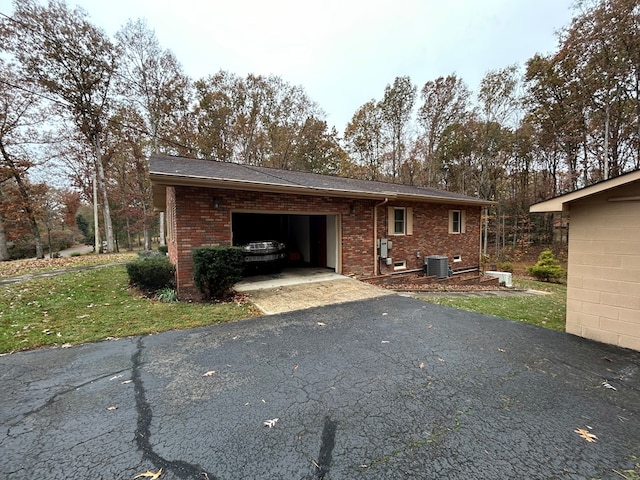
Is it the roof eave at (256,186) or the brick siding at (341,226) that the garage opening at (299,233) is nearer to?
the brick siding at (341,226)

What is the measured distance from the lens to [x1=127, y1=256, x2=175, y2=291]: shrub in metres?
6.47

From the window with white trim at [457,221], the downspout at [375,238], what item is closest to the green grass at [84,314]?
the downspout at [375,238]

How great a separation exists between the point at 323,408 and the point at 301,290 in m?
4.40

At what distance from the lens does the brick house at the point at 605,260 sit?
3523 millimetres

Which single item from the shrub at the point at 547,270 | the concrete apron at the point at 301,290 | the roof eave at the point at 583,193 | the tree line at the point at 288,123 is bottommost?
the shrub at the point at 547,270

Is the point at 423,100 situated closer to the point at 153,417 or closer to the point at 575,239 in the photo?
the point at 575,239

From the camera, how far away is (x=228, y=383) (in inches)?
109

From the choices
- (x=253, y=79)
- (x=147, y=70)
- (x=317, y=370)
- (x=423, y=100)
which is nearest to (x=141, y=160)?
(x=147, y=70)

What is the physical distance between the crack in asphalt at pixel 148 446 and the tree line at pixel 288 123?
16673 mm

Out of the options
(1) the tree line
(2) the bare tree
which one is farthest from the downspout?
(2) the bare tree

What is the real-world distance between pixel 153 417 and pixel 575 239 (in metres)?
5.96

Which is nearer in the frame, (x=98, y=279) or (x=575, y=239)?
(x=575, y=239)

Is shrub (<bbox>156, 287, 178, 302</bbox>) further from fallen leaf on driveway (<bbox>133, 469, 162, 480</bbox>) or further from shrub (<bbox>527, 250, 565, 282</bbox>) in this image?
shrub (<bbox>527, 250, 565, 282</bbox>)

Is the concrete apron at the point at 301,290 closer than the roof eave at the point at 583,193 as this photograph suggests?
No
